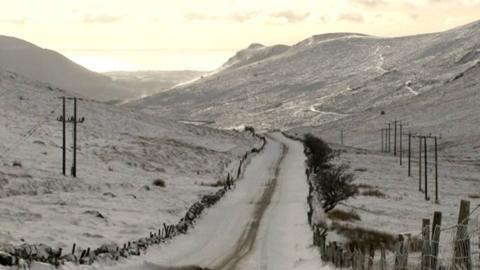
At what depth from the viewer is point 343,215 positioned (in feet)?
169

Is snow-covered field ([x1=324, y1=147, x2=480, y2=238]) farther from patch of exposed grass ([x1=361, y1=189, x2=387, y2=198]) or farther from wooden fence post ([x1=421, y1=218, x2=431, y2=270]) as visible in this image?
wooden fence post ([x1=421, y1=218, x2=431, y2=270])

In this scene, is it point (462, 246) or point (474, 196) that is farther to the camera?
point (474, 196)

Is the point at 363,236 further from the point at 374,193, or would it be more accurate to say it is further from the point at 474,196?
the point at 474,196

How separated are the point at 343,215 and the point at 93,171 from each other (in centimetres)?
2423

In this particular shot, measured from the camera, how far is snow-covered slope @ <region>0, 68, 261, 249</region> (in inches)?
1414

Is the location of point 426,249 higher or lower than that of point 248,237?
higher

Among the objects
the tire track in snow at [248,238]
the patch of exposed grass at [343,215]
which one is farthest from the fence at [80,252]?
the patch of exposed grass at [343,215]

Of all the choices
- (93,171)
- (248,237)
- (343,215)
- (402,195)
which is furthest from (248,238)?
(402,195)

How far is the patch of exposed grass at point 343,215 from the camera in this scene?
49.5 metres

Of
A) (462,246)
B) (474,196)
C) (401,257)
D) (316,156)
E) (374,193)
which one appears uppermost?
(462,246)

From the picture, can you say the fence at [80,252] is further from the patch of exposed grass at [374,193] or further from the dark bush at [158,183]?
the patch of exposed grass at [374,193]

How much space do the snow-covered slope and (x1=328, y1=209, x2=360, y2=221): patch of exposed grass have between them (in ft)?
33.3

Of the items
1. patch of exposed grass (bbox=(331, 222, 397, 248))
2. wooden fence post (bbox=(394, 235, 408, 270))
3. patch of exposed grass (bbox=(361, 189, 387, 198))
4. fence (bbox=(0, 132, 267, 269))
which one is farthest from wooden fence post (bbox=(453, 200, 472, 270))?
patch of exposed grass (bbox=(361, 189, 387, 198))

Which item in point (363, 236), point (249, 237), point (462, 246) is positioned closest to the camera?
point (462, 246)
